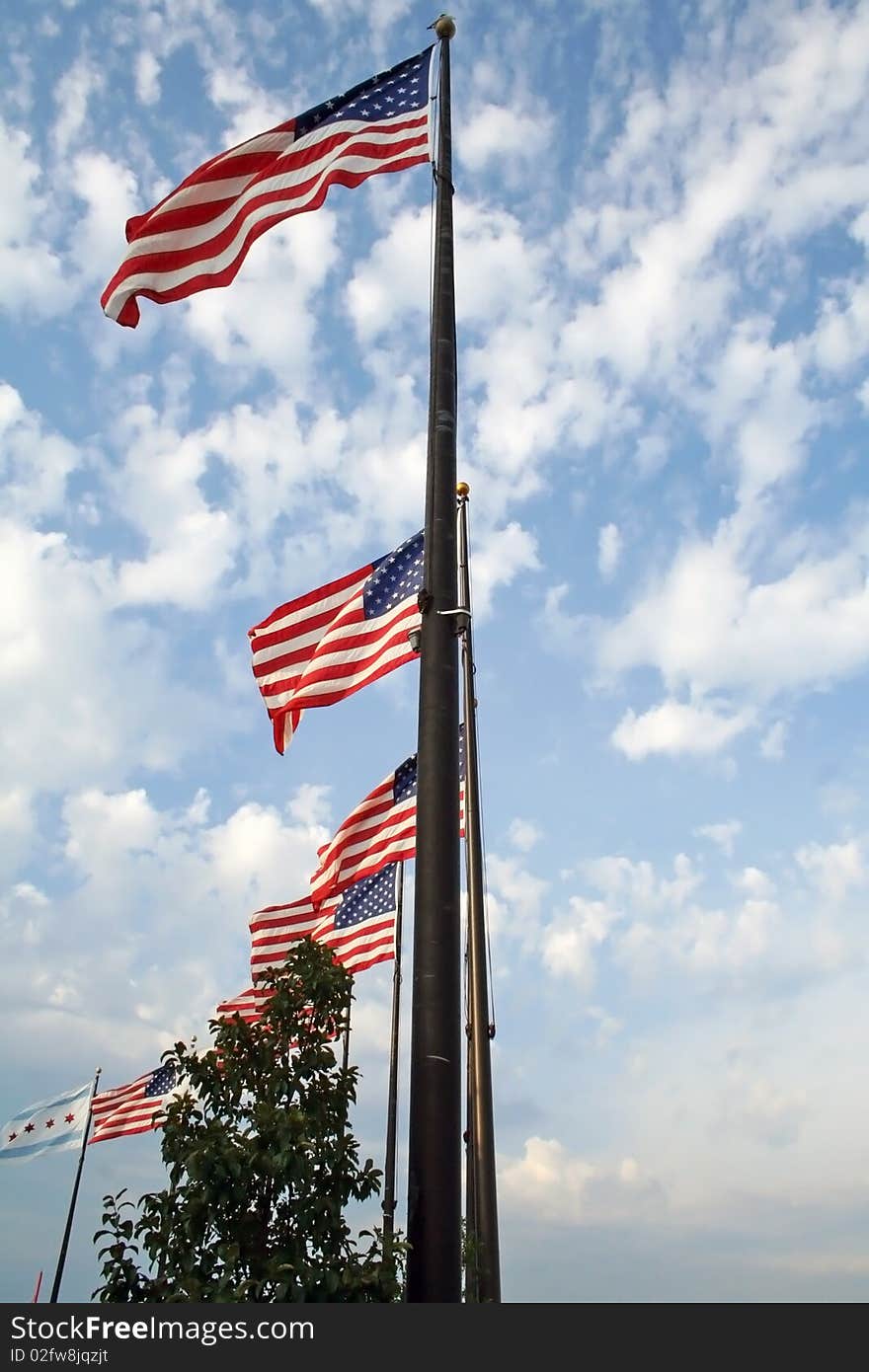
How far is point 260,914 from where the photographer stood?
20016mm

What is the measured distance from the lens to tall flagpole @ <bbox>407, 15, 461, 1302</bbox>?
526 centimetres

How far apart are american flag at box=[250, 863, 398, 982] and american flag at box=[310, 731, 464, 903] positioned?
3.66ft

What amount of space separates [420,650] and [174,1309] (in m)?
3.98

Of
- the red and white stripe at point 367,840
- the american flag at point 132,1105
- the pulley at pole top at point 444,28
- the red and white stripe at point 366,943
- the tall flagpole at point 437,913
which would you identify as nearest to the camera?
the tall flagpole at point 437,913

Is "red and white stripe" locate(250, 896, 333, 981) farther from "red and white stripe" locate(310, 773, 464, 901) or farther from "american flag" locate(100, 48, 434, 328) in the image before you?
"american flag" locate(100, 48, 434, 328)

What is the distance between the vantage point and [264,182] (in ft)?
36.0

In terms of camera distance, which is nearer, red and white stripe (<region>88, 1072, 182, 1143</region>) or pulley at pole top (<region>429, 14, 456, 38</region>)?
pulley at pole top (<region>429, 14, 456, 38</region>)

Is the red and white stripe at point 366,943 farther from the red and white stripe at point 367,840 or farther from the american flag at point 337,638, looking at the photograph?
the american flag at point 337,638

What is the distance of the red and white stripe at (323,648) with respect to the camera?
1329 cm

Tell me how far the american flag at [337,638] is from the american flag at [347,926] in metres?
5.67

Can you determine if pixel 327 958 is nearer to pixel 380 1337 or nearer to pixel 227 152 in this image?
pixel 380 1337

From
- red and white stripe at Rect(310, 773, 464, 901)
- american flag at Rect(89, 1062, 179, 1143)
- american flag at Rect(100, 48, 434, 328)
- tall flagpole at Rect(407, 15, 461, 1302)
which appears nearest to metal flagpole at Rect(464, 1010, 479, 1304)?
red and white stripe at Rect(310, 773, 464, 901)

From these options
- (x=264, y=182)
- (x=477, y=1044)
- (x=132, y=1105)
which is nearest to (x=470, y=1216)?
(x=477, y=1044)

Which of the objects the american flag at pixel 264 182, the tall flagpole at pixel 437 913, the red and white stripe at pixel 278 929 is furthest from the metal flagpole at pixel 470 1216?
the american flag at pixel 264 182
